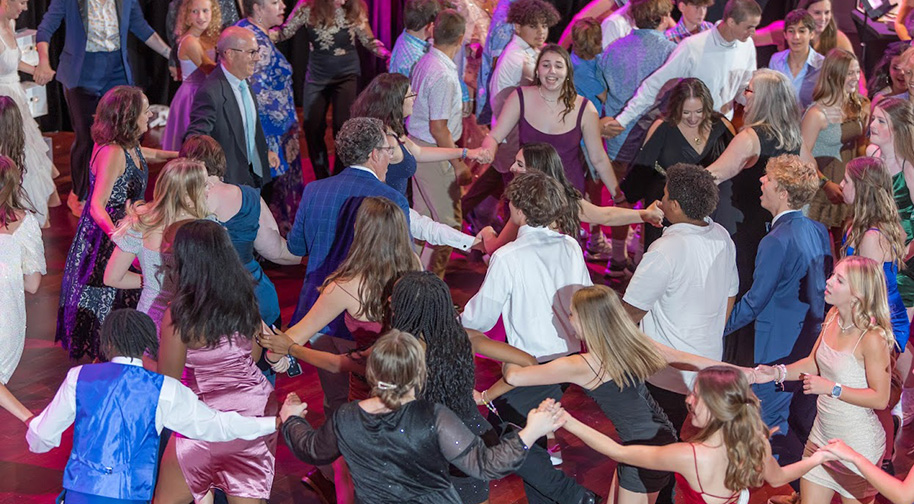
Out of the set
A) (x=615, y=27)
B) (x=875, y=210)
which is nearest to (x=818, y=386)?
(x=875, y=210)

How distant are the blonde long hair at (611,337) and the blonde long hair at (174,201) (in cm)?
153

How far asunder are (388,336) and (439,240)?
1743 mm

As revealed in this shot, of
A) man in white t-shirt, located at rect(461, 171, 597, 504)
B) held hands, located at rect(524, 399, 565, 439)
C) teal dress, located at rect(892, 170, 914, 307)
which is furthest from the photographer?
teal dress, located at rect(892, 170, 914, 307)

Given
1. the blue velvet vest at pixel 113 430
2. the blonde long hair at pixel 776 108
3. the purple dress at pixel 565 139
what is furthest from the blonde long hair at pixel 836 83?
the blue velvet vest at pixel 113 430

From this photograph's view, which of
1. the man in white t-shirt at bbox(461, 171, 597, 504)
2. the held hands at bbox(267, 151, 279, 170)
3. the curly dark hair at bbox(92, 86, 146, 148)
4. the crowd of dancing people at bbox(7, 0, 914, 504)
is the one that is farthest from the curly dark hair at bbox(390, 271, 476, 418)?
the held hands at bbox(267, 151, 279, 170)

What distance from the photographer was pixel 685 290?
3963 millimetres

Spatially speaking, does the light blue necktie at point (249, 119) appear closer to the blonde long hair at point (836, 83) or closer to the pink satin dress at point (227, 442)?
the pink satin dress at point (227, 442)

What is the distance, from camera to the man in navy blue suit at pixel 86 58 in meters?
7.20

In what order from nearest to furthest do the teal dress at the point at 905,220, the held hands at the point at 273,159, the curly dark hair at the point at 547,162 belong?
1. the curly dark hair at the point at 547,162
2. the teal dress at the point at 905,220
3. the held hands at the point at 273,159

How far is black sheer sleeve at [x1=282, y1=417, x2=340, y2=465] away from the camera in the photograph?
298 cm

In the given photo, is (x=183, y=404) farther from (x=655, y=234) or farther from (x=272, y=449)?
(x=655, y=234)

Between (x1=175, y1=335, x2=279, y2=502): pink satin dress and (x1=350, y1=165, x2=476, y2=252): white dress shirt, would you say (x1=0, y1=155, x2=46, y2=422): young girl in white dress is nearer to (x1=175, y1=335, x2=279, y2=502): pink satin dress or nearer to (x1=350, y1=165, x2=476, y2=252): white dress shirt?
(x1=175, y1=335, x2=279, y2=502): pink satin dress

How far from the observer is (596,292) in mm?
3434

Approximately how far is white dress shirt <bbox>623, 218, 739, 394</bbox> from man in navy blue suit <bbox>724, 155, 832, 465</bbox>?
0.17m
